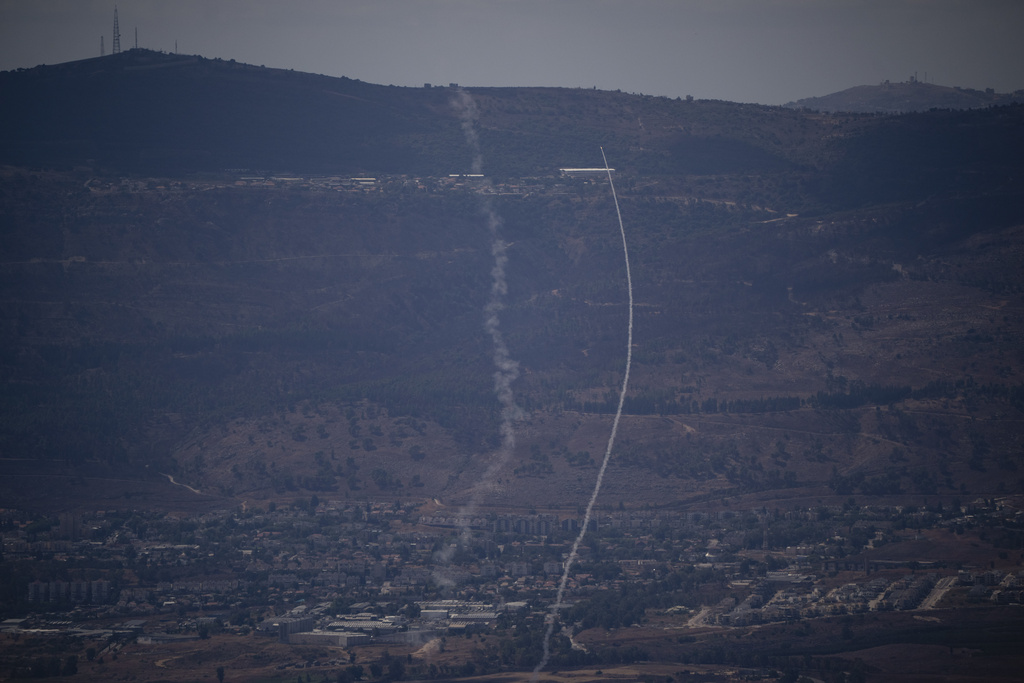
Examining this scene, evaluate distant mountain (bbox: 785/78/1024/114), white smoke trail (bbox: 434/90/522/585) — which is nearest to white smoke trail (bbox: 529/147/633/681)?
white smoke trail (bbox: 434/90/522/585)

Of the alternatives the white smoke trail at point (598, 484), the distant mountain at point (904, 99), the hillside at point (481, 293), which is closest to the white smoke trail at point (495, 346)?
the hillside at point (481, 293)

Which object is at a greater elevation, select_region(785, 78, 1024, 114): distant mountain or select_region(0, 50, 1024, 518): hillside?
select_region(785, 78, 1024, 114): distant mountain

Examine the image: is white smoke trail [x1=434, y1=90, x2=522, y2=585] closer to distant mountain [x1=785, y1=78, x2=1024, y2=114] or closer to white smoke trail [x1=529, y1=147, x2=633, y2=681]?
white smoke trail [x1=529, y1=147, x2=633, y2=681]

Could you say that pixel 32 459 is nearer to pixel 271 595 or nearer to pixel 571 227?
pixel 271 595

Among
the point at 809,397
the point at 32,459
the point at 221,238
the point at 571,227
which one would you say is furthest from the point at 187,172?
the point at 809,397

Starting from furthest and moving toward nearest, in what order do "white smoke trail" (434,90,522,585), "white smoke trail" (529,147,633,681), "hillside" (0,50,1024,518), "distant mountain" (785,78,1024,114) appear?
"distant mountain" (785,78,1024,114) → "hillside" (0,50,1024,518) → "white smoke trail" (434,90,522,585) → "white smoke trail" (529,147,633,681)

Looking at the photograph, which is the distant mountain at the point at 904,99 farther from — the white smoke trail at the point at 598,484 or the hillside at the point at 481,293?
the white smoke trail at the point at 598,484
